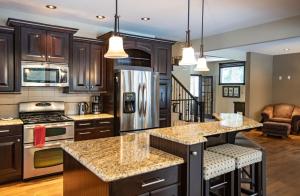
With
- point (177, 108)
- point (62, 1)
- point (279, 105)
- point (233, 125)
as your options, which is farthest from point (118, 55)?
point (279, 105)

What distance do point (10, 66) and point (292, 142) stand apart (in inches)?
271

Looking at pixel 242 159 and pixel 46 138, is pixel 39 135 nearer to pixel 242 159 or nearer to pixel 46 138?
pixel 46 138

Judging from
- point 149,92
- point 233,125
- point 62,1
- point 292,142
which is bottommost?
point 292,142

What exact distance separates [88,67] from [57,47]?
0.67m

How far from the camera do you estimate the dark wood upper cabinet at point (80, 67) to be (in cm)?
436

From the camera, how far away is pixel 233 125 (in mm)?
2598

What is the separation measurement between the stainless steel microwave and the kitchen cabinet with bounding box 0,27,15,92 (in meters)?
0.17

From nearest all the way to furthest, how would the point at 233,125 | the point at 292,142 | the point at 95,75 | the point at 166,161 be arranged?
the point at 166,161, the point at 233,125, the point at 95,75, the point at 292,142

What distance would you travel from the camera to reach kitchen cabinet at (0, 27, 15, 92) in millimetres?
3643

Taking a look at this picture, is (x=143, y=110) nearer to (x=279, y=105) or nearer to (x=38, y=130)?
(x=38, y=130)

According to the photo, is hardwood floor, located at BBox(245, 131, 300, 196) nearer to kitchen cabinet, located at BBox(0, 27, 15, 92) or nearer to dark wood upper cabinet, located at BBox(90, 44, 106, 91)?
dark wood upper cabinet, located at BBox(90, 44, 106, 91)

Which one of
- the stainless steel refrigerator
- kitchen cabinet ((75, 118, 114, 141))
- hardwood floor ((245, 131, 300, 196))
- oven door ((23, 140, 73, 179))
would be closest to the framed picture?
hardwood floor ((245, 131, 300, 196))

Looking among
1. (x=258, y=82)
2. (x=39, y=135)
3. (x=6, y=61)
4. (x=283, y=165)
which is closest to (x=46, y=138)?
(x=39, y=135)

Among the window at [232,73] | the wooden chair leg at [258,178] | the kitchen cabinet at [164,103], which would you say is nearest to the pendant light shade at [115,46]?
the wooden chair leg at [258,178]
